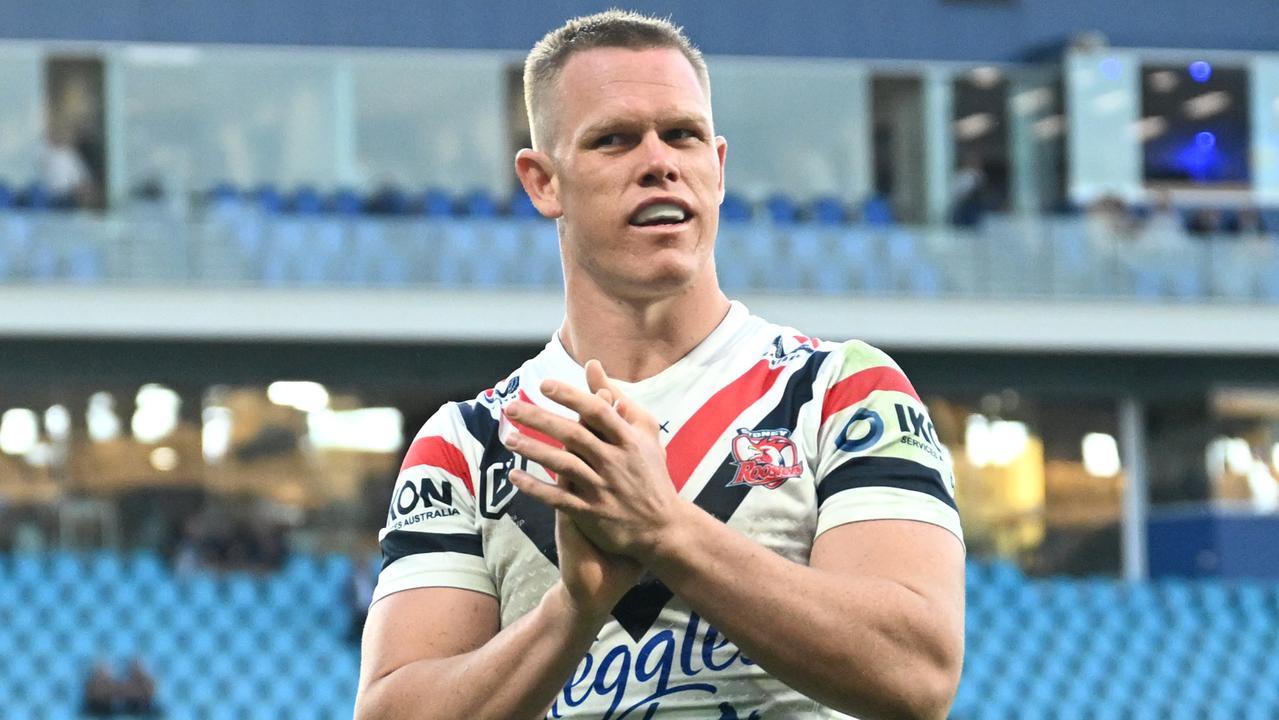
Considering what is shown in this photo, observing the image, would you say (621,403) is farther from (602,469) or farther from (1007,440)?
(1007,440)

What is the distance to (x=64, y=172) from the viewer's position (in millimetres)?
16641

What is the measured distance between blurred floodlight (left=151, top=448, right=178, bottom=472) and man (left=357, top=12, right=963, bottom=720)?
15327mm

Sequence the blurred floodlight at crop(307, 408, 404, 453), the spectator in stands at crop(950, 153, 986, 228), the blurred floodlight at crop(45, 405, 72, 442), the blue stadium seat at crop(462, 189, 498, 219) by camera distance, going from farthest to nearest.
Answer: the blurred floodlight at crop(307, 408, 404, 453) → the spectator in stands at crop(950, 153, 986, 228) → the blurred floodlight at crop(45, 405, 72, 442) → the blue stadium seat at crop(462, 189, 498, 219)

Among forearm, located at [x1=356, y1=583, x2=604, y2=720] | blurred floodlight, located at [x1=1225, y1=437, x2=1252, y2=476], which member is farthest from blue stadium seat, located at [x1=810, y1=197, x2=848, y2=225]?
forearm, located at [x1=356, y1=583, x2=604, y2=720]

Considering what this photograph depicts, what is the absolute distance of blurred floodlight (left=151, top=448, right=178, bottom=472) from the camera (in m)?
17.6

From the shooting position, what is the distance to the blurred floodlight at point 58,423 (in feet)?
58.2

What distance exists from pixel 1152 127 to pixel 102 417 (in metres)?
10.2

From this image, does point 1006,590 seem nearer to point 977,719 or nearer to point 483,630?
point 977,719

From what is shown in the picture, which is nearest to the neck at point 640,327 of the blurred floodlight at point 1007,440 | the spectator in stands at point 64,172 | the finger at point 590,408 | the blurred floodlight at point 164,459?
the finger at point 590,408

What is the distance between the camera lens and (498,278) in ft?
54.7

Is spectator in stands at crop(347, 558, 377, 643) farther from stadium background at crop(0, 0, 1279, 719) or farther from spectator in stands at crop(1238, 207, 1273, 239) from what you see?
spectator in stands at crop(1238, 207, 1273, 239)

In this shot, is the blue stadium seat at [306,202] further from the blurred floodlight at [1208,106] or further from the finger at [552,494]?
the finger at [552,494]

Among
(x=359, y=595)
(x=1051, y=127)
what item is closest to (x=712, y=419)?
(x=359, y=595)

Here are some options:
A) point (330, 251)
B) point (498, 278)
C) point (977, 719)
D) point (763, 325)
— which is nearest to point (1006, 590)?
point (977, 719)
